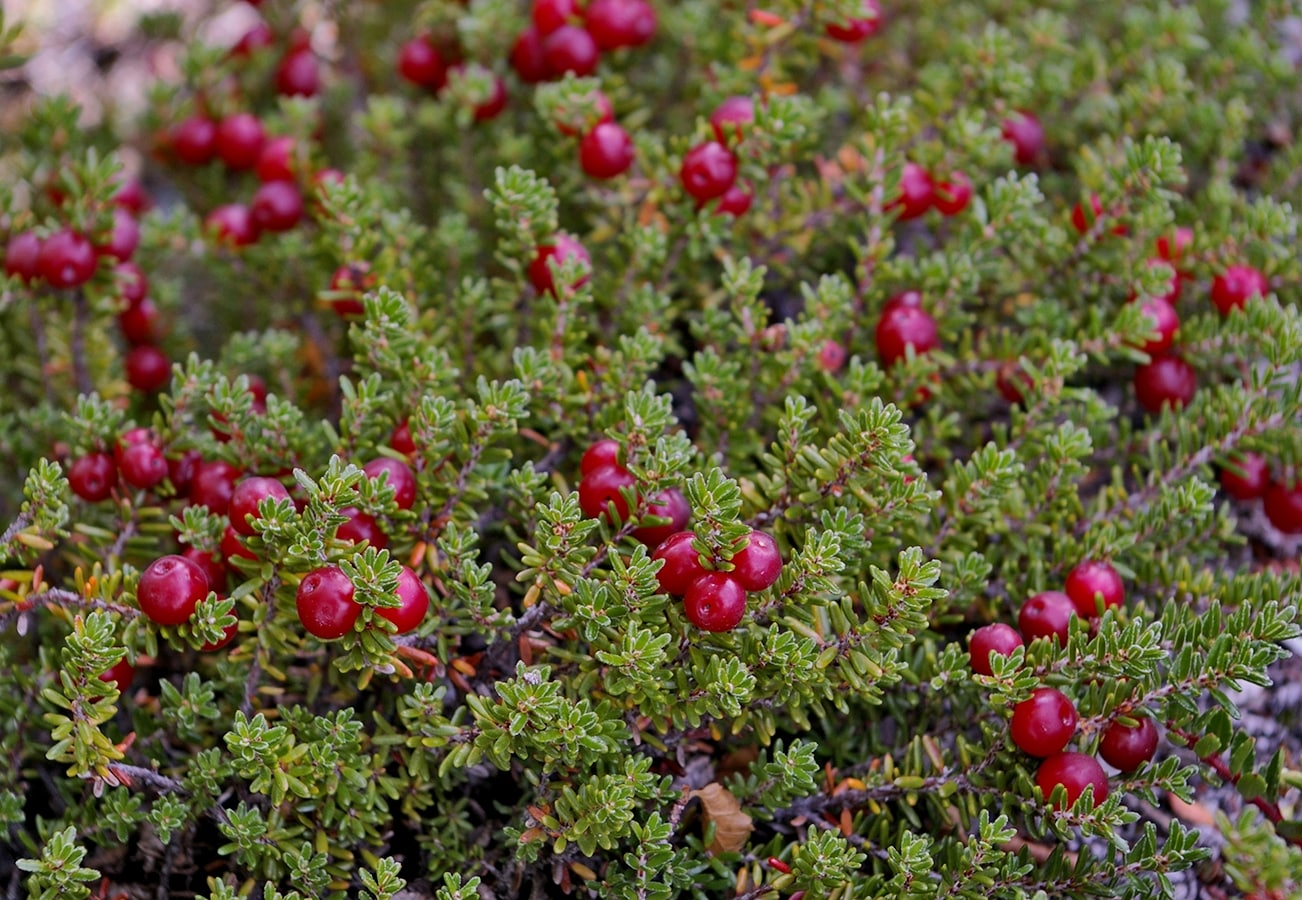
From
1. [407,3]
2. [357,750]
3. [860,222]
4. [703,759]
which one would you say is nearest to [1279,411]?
[860,222]

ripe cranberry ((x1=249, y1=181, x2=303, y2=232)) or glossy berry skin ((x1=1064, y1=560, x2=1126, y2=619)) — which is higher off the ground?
ripe cranberry ((x1=249, y1=181, x2=303, y2=232))

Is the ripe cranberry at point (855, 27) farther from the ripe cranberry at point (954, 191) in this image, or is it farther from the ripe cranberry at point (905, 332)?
the ripe cranberry at point (905, 332)

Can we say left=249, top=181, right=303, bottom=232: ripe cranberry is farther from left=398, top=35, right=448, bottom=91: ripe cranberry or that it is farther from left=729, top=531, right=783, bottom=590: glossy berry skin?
left=729, top=531, right=783, bottom=590: glossy berry skin

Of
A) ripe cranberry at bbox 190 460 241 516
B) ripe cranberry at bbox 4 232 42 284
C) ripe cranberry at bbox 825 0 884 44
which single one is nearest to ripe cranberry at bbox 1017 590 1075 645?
ripe cranberry at bbox 825 0 884 44

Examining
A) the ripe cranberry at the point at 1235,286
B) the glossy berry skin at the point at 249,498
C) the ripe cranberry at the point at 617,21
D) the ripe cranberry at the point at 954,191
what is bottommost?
the ripe cranberry at the point at 1235,286

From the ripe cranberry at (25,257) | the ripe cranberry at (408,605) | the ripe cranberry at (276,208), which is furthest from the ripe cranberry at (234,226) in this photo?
the ripe cranberry at (408,605)

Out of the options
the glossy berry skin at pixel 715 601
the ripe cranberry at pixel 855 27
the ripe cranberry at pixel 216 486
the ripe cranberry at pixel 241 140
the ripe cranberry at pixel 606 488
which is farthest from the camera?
the ripe cranberry at pixel 241 140
